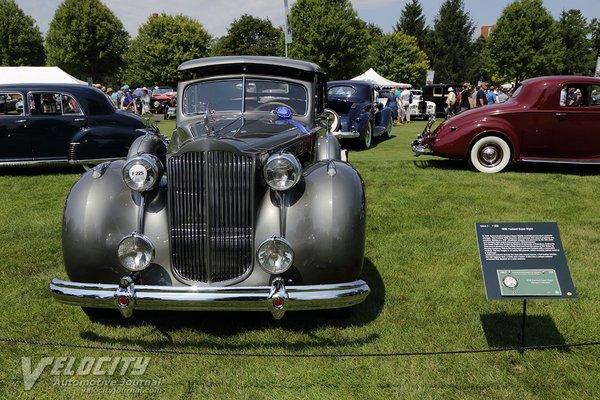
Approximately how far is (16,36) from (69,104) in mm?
48234

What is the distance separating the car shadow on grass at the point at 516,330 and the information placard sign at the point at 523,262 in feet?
1.75

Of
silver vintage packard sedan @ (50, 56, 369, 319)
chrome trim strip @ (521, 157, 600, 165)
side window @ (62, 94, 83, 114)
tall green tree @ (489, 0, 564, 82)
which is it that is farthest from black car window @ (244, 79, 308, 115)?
tall green tree @ (489, 0, 564, 82)

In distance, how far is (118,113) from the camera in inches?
383

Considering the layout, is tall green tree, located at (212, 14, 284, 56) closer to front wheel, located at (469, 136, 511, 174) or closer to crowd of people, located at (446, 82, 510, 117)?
crowd of people, located at (446, 82, 510, 117)

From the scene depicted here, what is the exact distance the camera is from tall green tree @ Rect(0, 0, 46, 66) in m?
48.4

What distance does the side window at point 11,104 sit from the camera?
9.14 metres

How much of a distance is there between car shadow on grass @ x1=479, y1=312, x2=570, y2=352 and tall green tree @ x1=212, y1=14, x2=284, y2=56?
61.4 metres

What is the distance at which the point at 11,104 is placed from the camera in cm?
916

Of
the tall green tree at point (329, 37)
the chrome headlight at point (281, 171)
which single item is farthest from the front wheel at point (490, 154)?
the tall green tree at point (329, 37)

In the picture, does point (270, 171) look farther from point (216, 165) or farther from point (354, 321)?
point (354, 321)

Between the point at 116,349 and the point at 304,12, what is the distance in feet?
140

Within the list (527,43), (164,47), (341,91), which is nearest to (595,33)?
(527,43)

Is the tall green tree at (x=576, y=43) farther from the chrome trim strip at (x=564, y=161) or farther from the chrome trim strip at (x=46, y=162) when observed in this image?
the chrome trim strip at (x=46, y=162)

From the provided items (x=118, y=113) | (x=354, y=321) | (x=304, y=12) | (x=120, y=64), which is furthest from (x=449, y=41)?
(x=354, y=321)
